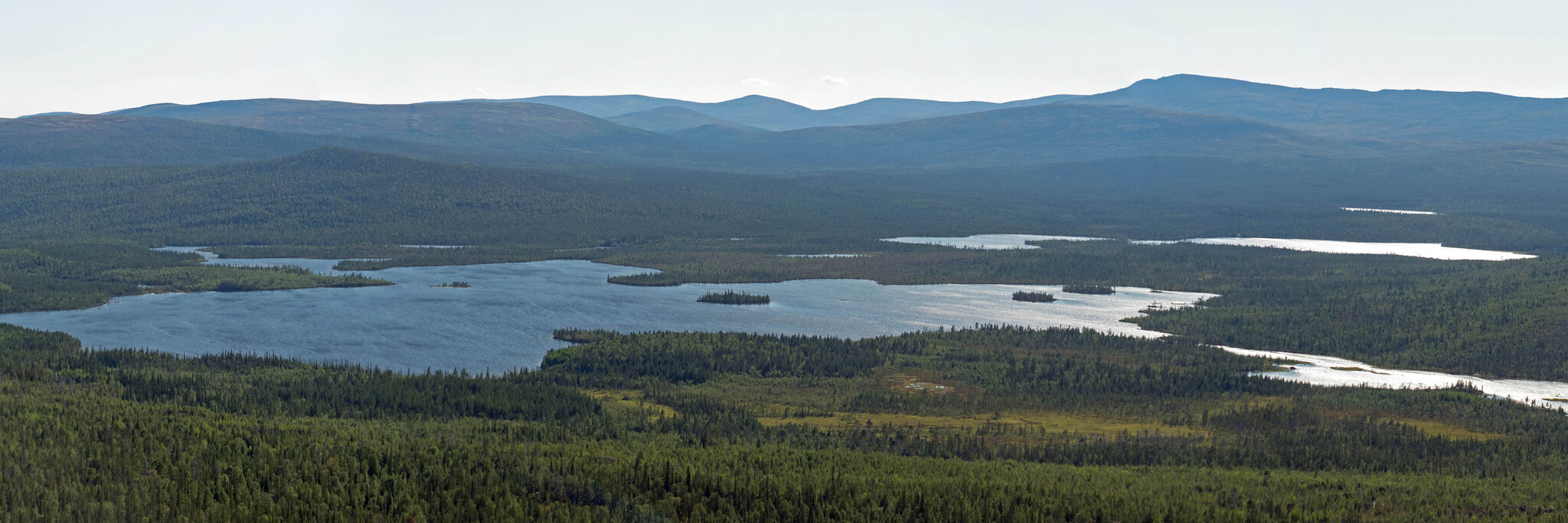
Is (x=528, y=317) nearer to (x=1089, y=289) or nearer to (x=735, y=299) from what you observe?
(x=735, y=299)

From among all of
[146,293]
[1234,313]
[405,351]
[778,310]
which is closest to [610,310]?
[778,310]

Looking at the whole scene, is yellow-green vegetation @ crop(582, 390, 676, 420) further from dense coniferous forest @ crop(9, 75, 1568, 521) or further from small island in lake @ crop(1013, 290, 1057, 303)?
small island in lake @ crop(1013, 290, 1057, 303)

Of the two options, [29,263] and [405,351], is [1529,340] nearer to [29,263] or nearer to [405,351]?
[405,351]

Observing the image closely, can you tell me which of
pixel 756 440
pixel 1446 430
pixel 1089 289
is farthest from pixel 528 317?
pixel 1446 430

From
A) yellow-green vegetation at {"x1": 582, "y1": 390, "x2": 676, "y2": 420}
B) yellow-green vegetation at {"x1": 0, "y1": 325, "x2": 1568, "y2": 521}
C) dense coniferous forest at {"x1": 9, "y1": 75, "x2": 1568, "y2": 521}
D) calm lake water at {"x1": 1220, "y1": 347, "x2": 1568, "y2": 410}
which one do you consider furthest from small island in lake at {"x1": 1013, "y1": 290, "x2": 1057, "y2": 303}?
yellow-green vegetation at {"x1": 582, "y1": 390, "x2": 676, "y2": 420}

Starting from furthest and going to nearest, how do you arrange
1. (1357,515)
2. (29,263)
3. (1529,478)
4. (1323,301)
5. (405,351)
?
(29,263) < (1323,301) < (405,351) < (1529,478) < (1357,515)

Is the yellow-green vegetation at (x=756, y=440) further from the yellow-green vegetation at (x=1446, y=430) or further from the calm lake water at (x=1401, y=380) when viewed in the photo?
the calm lake water at (x=1401, y=380)
